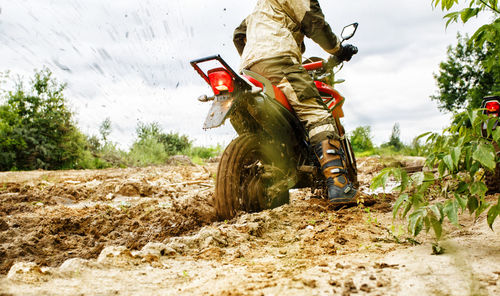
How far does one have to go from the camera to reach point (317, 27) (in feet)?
10.1

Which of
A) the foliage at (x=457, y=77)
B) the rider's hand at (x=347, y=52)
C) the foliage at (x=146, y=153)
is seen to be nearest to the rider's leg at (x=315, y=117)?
A: the rider's hand at (x=347, y=52)

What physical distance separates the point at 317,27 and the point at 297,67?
0.45 meters

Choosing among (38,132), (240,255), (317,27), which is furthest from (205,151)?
(240,255)

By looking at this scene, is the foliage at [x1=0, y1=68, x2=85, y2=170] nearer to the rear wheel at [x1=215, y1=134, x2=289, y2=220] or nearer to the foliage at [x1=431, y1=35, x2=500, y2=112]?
the rear wheel at [x1=215, y1=134, x2=289, y2=220]

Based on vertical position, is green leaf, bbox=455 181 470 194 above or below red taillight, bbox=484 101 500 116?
below

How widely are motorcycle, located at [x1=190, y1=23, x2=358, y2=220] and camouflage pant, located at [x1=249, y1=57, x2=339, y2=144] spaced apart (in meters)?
0.09

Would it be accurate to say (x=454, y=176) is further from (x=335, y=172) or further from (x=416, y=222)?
(x=335, y=172)

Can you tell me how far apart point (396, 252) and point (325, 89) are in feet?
7.61

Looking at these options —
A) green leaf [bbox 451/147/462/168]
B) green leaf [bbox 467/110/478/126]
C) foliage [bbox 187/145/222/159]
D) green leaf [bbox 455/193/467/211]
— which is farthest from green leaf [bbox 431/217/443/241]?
foliage [bbox 187/145/222/159]

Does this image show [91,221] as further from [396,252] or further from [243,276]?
[396,252]

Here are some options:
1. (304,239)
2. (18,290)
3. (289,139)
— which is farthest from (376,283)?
(289,139)

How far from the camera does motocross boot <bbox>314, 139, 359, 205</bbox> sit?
280 cm

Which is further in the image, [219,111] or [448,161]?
[219,111]

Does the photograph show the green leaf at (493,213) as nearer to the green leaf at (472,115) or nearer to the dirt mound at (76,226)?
the green leaf at (472,115)
